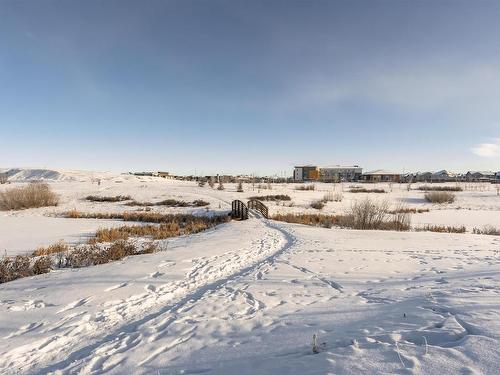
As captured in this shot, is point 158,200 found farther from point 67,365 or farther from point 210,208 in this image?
point 67,365

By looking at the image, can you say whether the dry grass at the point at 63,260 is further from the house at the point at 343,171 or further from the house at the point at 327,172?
the house at the point at 343,171

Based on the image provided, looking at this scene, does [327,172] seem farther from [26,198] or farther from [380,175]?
[26,198]

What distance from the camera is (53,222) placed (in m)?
23.1

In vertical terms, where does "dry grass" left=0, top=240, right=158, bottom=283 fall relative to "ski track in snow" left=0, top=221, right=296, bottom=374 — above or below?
below

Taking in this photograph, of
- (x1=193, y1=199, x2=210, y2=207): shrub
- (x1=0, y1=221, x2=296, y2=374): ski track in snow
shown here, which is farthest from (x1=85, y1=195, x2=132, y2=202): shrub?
(x1=0, y1=221, x2=296, y2=374): ski track in snow

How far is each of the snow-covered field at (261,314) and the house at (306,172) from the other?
96.7 meters

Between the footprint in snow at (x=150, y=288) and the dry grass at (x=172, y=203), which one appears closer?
the footprint in snow at (x=150, y=288)

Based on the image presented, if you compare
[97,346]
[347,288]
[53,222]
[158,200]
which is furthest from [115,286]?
[158,200]

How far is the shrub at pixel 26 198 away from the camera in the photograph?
31453 mm

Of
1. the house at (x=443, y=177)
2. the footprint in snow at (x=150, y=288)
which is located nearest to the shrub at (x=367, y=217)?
the footprint in snow at (x=150, y=288)

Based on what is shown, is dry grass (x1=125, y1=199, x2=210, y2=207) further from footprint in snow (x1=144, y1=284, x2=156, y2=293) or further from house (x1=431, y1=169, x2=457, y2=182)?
house (x1=431, y1=169, x2=457, y2=182)

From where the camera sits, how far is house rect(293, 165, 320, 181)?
107 m

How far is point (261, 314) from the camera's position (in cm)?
545

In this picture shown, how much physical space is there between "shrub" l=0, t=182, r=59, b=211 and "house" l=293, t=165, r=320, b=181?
80.3 meters
